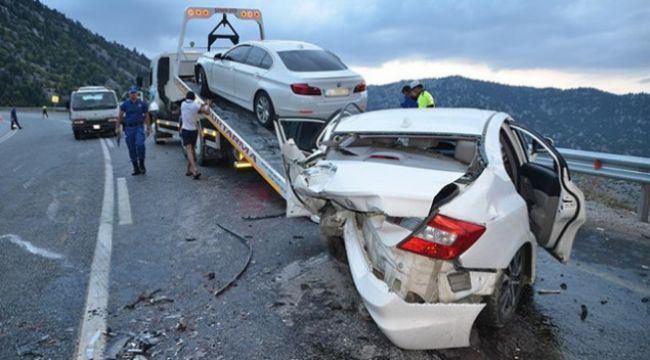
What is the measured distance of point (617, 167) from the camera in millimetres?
7199

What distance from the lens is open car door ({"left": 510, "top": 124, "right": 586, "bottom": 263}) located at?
14.0ft

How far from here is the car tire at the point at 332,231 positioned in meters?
4.30

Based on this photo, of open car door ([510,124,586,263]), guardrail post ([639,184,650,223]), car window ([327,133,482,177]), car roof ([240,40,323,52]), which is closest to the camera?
car window ([327,133,482,177])

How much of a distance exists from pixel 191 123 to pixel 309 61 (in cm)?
302

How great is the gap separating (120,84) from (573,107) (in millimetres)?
104398

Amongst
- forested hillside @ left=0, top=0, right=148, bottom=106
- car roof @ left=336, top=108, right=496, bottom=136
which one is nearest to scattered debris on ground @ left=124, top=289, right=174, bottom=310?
car roof @ left=336, top=108, right=496, bottom=136

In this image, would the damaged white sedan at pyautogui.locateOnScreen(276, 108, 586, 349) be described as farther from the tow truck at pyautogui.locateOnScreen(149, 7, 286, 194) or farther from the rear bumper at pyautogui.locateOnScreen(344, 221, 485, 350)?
the tow truck at pyautogui.locateOnScreen(149, 7, 286, 194)

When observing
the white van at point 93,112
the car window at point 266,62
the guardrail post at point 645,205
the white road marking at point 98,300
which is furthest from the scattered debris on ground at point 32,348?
the white van at point 93,112

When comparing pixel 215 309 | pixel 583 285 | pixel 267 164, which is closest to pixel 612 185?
pixel 583 285

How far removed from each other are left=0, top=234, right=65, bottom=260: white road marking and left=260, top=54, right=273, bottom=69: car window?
448 centimetres

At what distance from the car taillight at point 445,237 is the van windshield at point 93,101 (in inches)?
781

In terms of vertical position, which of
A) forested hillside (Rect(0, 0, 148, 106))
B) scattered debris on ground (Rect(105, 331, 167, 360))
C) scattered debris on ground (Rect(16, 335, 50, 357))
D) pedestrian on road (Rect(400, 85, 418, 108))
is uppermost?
forested hillside (Rect(0, 0, 148, 106))

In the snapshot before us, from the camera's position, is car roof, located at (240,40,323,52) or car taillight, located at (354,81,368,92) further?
car roof, located at (240,40,323,52)

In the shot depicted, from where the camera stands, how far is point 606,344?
11.9 feet
